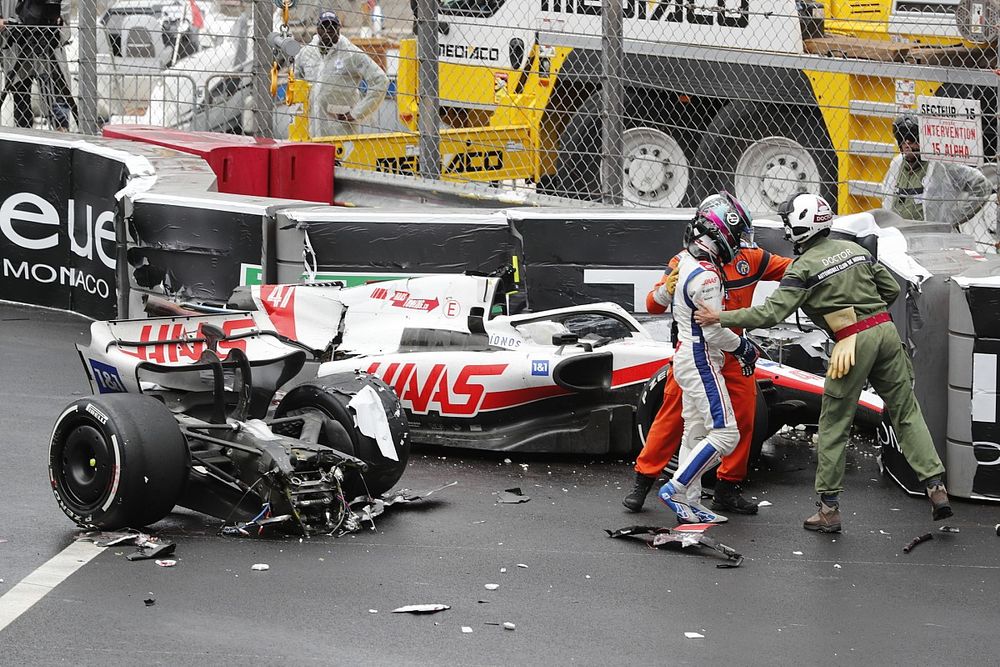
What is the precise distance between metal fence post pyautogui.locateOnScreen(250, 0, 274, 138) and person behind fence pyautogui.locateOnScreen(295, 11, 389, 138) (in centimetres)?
38

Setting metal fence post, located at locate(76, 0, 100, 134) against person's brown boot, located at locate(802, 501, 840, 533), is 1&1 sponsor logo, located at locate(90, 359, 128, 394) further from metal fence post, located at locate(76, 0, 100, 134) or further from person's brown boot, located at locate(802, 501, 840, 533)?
metal fence post, located at locate(76, 0, 100, 134)

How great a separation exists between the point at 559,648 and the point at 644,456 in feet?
7.57

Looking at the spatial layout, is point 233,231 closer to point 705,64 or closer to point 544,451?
point 544,451

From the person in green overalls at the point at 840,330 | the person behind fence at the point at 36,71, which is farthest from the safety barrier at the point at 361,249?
the person behind fence at the point at 36,71

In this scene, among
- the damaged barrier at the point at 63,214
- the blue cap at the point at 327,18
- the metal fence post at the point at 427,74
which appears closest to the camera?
the metal fence post at the point at 427,74

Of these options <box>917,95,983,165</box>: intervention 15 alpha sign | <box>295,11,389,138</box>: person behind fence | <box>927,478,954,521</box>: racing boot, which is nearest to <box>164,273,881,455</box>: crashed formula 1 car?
<box>927,478,954,521</box>: racing boot

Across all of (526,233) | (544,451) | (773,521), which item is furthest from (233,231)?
(773,521)

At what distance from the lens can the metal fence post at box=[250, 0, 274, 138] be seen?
1279 cm

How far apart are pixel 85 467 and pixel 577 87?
265 inches

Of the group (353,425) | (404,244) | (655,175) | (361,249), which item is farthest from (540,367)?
(655,175)

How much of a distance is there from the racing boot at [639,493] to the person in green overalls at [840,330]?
0.82 metres

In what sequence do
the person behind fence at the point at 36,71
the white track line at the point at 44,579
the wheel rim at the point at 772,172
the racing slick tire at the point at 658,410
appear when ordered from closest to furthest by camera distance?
the white track line at the point at 44,579 → the racing slick tire at the point at 658,410 → the wheel rim at the point at 772,172 → the person behind fence at the point at 36,71

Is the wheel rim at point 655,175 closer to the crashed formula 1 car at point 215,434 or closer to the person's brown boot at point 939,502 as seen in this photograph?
the crashed formula 1 car at point 215,434

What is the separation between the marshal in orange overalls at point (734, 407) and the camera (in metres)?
7.87
